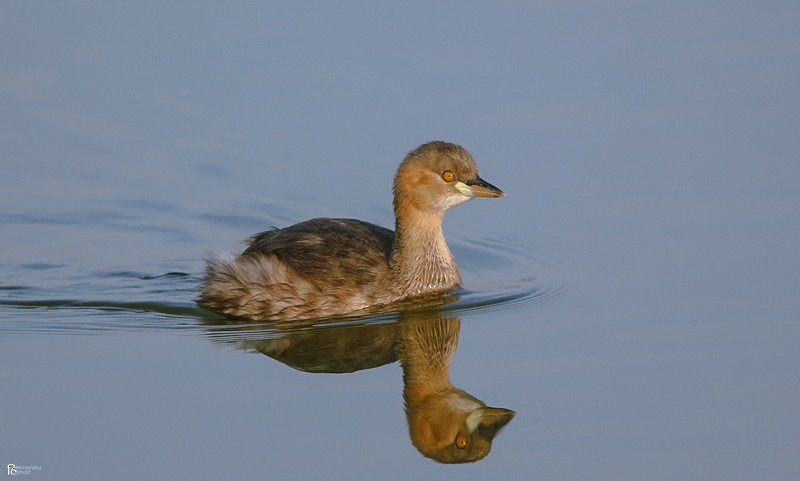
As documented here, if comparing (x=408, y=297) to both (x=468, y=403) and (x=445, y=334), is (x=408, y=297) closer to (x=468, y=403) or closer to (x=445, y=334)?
(x=445, y=334)

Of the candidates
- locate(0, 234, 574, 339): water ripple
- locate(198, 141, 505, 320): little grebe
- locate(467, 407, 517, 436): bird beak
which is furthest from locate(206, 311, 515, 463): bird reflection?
locate(198, 141, 505, 320): little grebe

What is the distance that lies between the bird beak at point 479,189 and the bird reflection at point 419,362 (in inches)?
43.2

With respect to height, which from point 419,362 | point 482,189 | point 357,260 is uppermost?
point 482,189

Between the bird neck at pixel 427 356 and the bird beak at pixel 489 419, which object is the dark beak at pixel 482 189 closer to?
the bird neck at pixel 427 356

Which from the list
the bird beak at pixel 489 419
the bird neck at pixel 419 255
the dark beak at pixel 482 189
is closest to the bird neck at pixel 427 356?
the bird beak at pixel 489 419

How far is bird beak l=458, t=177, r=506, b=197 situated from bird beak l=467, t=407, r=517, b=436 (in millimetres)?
2860

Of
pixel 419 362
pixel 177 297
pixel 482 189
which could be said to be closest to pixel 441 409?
pixel 419 362

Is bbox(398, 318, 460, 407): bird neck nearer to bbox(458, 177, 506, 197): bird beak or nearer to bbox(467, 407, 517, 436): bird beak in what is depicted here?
bbox(467, 407, 517, 436): bird beak

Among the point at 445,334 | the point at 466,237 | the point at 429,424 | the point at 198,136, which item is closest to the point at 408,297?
the point at 445,334

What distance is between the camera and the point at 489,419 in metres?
9.70

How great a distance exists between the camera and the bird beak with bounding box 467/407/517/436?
377 inches

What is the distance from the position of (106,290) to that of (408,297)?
2.57 m

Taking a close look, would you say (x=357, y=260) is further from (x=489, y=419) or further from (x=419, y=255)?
(x=489, y=419)

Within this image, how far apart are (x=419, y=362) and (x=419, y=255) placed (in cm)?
163
